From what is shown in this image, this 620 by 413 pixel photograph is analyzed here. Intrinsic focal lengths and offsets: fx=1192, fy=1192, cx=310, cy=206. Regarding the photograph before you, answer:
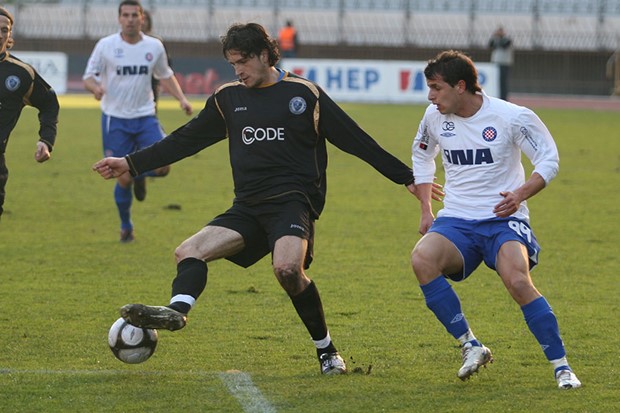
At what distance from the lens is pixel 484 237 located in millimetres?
6051

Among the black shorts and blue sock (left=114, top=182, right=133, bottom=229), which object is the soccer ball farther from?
blue sock (left=114, top=182, right=133, bottom=229)

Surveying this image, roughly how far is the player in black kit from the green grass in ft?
1.81

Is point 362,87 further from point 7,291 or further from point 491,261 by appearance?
point 491,261

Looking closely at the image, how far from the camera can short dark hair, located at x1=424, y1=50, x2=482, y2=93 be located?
6066 mm

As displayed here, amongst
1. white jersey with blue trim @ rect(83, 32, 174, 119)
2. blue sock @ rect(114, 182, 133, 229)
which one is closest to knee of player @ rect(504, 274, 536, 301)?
blue sock @ rect(114, 182, 133, 229)

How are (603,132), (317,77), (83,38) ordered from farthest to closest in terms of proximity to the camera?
(83,38)
(317,77)
(603,132)

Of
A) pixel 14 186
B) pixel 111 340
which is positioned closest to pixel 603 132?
pixel 14 186

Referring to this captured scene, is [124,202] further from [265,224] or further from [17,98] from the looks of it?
[265,224]

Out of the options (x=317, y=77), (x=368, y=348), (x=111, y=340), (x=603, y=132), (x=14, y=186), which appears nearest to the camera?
(x=111, y=340)

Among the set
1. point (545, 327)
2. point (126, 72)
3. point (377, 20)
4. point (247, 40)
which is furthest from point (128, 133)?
point (377, 20)

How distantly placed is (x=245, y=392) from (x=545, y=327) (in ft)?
4.91

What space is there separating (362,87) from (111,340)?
87.3 feet

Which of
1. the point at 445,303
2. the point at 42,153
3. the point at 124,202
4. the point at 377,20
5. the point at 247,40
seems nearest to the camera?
the point at 445,303

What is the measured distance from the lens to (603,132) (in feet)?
81.0
